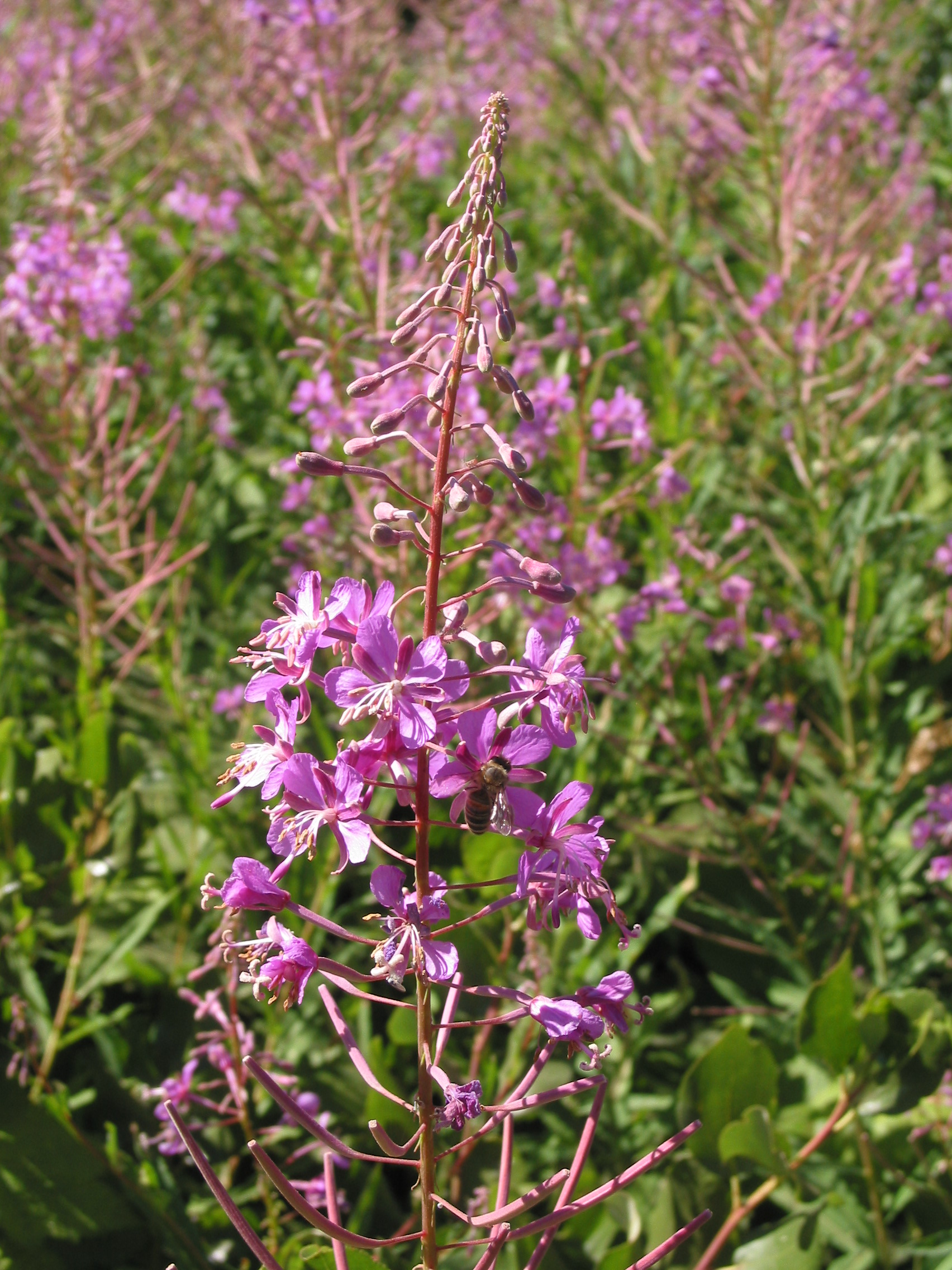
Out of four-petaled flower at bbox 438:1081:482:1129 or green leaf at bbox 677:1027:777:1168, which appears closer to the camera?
four-petaled flower at bbox 438:1081:482:1129

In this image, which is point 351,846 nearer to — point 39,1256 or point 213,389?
point 39,1256

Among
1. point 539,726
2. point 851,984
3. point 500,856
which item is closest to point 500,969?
point 500,856

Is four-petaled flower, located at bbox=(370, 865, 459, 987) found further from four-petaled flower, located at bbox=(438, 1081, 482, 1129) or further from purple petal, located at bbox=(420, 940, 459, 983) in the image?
four-petaled flower, located at bbox=(438, 1081, 482, 1129)

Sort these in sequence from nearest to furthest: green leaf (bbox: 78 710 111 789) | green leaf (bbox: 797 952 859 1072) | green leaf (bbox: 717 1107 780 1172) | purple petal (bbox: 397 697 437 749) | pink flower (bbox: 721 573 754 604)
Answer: purple petal (bbox: 397 697 437 749) → green leaf (bbox: 717 1107 780 1172) → green leaf (bbox: 797 952 859 1072) → green leaf (bbox: 78 710 111 789) → pink flower (bbox: 721 573 754 604)

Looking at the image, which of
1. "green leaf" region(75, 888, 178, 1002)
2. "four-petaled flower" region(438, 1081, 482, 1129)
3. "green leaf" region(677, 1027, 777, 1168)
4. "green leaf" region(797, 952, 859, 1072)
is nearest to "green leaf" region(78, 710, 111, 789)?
"green leaf" region(75, 888, 178, 1002)

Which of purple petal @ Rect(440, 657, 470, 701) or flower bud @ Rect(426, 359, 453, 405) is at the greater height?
flower bud @ Rect(426, 359, 453, 405)

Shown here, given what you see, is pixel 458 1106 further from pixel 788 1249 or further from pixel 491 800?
pixel 788 1249

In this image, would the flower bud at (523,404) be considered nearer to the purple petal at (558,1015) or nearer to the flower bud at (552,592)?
the flower bud at (552,592)

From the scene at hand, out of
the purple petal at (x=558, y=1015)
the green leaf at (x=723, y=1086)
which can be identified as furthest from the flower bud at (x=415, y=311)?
the green leaf at (x=723, y=1086)
